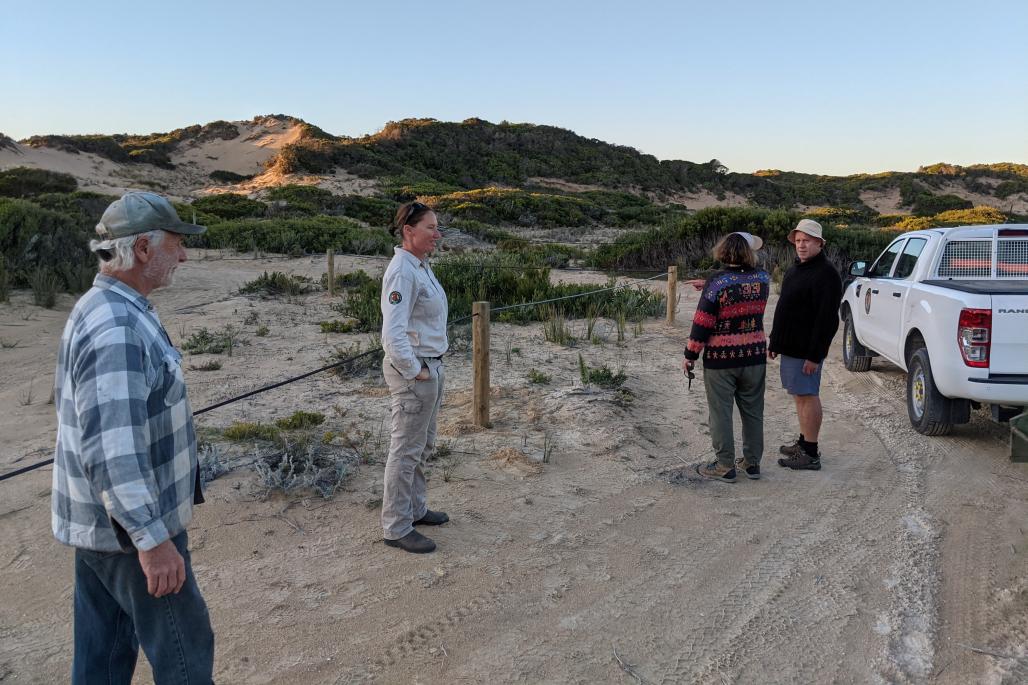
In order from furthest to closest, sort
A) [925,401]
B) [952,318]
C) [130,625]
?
1. [925,401]
2. [952,318]
3. [130,625]

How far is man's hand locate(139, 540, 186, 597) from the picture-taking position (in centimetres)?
210

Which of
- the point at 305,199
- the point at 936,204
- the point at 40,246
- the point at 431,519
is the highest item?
the point at 936,204

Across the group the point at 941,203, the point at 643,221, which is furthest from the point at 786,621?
the point at 941,203

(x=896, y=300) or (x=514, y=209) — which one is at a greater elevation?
(x=514, y=209)

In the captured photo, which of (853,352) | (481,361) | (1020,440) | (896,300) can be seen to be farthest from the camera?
(853,352)

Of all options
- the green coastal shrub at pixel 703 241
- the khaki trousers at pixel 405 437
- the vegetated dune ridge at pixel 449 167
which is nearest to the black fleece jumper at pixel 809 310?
the khaki trousers at pixel 405 437

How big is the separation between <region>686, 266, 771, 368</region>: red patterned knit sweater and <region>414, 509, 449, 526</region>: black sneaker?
2042 mm

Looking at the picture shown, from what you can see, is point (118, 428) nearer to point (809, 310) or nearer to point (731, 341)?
point (731, 341)

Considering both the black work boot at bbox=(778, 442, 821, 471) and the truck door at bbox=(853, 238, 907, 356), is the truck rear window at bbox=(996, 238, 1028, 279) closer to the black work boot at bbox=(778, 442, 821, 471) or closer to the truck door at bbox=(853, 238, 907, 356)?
the truck door at bbox=(853, 238, 907, 356)

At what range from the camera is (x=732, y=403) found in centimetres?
571

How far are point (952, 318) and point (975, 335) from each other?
0.22 m

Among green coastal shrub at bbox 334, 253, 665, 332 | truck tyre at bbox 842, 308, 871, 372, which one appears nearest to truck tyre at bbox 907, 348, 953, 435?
truck tyre at bbox 842, 308, 871, 372

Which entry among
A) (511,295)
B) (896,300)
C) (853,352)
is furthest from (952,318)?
(511,295)

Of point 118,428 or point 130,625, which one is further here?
point 130,625
